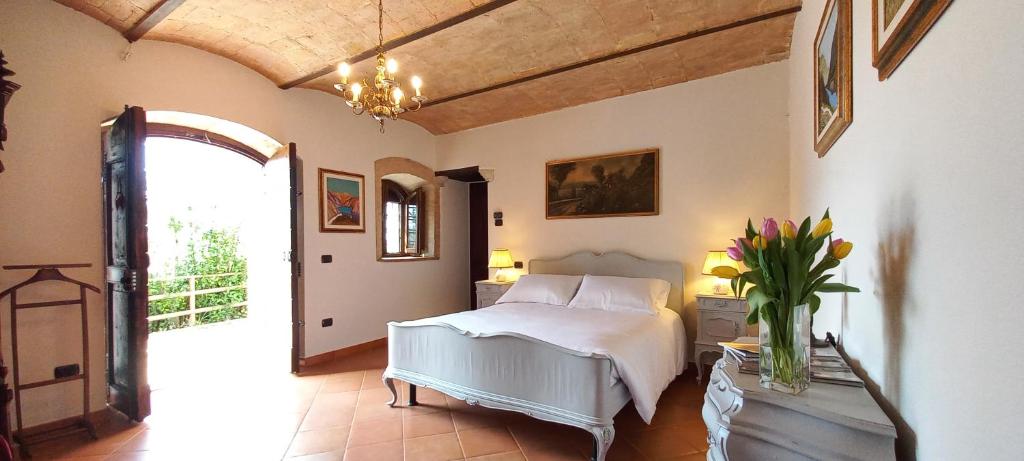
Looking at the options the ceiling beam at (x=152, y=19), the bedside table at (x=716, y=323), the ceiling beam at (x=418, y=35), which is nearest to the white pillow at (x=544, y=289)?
the bedside table at (x=716, y=323)

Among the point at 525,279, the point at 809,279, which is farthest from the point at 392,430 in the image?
the point at 809,279

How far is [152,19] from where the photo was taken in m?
2.79

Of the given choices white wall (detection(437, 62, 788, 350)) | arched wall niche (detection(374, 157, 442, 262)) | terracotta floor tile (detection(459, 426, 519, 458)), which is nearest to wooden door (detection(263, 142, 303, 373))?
arched wall niche (detection(374, 157, 442, 262))

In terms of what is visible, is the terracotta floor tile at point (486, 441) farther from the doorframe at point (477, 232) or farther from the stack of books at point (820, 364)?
the doorframe at point (477, 232)

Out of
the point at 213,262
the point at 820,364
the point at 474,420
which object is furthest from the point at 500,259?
the point at 213,262

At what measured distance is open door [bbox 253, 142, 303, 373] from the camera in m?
3.78

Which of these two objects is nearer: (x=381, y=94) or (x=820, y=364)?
(x=820, y=364)

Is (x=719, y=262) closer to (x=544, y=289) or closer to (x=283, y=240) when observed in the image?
(x=544, y=289)

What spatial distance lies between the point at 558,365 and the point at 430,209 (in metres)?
3.92

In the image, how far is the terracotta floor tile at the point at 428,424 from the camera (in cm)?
262

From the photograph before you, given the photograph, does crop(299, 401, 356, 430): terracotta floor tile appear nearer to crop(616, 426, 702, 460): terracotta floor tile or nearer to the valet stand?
the valet stand

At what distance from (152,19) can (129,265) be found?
174 cm

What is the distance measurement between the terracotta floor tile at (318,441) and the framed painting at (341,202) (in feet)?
7.34

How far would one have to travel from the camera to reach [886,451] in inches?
34.1
